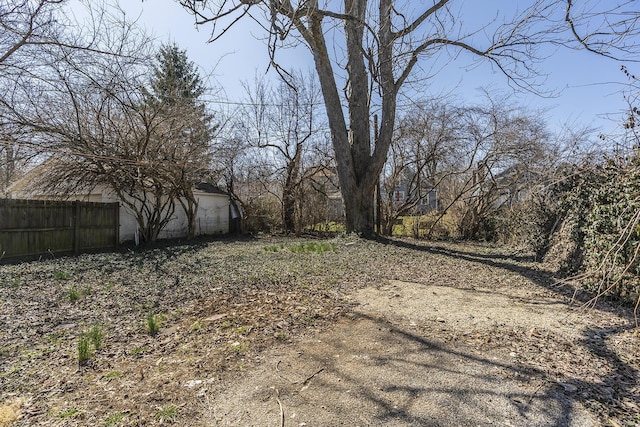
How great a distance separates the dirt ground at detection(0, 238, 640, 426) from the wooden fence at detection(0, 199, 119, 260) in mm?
2994

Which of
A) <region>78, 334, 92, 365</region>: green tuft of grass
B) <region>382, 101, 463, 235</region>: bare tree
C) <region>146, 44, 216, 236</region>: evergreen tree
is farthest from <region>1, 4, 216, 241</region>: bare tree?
<region>382, 101, 463, 235</region>: bare tree

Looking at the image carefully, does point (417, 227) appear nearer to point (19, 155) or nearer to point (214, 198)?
point (214, 198)

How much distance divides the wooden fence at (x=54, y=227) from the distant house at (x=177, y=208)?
623 millimetres

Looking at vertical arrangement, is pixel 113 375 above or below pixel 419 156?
below

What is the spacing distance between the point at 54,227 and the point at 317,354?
26.7ft

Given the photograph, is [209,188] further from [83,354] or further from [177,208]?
[83,354]

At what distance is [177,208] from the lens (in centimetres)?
1217

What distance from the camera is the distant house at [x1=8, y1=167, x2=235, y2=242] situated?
9141mm

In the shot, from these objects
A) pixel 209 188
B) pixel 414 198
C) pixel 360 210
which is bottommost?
pixel 360 210

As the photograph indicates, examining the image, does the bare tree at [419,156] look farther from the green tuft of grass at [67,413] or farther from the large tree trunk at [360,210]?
the green tuft of grass at [67,413]

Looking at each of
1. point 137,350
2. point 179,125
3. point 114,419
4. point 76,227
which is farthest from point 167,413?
point 179,125

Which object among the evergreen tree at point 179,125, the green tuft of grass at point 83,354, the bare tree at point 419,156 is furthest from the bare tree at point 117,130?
the bare tree at point 419,156

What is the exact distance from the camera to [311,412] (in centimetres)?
190

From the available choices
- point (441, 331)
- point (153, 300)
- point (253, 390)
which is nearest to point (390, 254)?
point (441, 331)
